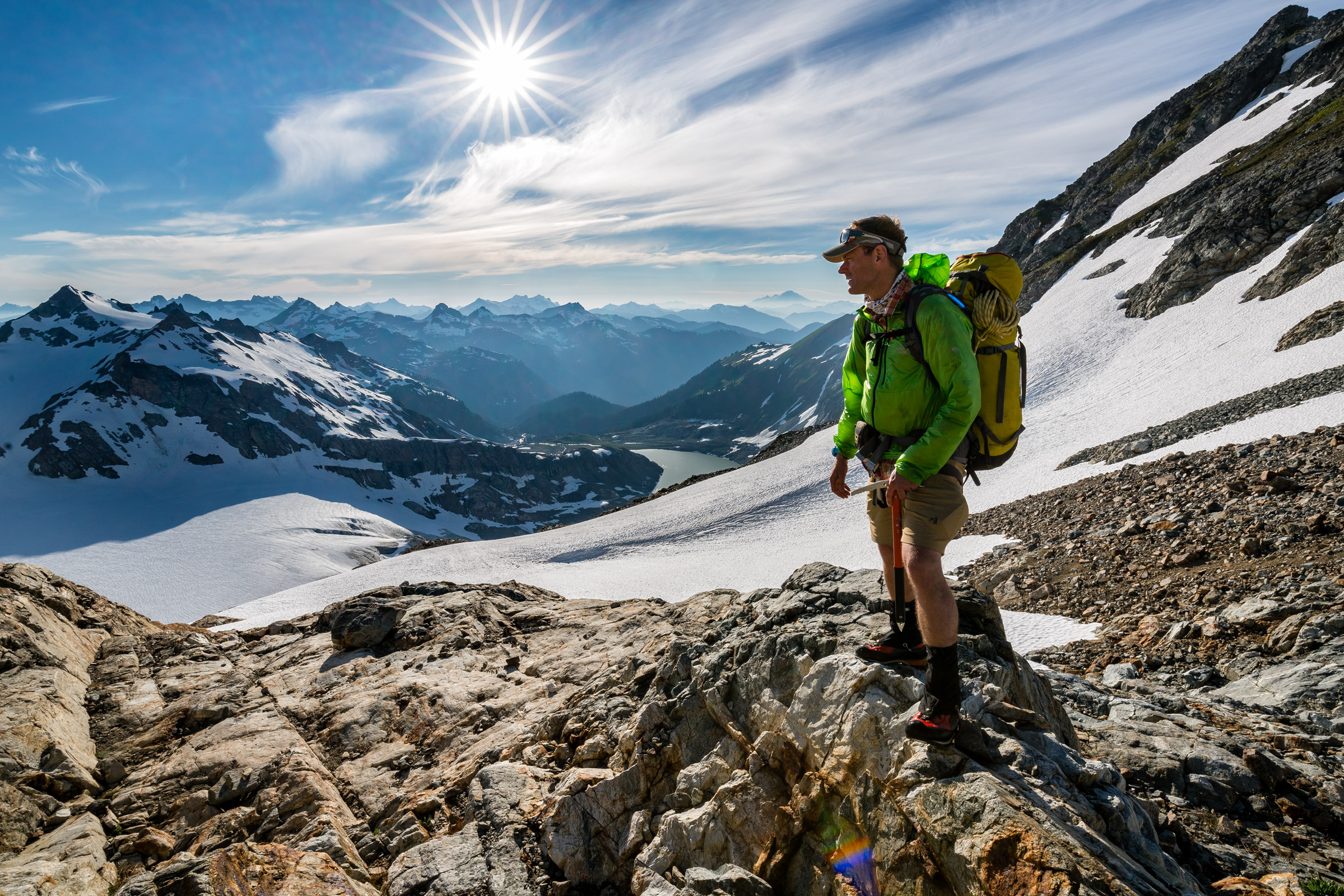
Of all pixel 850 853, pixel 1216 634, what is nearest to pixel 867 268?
pixel 850 853

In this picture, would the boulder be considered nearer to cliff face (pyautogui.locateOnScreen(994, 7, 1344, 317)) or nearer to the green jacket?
the green jacket

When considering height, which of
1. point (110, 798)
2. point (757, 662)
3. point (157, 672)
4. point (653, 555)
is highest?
point (157, 672)

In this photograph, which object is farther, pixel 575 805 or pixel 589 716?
pixel 589 716

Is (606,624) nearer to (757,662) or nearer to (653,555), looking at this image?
(757,662)

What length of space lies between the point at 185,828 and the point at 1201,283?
200 ft

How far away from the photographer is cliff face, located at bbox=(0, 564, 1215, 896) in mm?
4176

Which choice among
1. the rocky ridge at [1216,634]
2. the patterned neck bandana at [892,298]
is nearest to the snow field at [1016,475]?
the rocky ridge at [1216,634]

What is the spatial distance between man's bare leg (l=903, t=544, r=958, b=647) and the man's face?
2.26 meters

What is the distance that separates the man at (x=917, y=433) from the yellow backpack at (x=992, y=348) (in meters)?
0.11

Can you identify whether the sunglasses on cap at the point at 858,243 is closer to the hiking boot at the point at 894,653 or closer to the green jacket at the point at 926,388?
the green jacket at the point at 926,388

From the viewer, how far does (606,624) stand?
1420 centimetres

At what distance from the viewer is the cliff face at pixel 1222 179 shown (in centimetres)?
4084

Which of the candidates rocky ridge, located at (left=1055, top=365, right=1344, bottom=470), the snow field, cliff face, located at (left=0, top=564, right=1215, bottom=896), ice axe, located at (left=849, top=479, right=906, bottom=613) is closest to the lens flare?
cliff face, located at (left=0, top=564, right=1215, bottom=896)

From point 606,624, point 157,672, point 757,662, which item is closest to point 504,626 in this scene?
point 606,624
